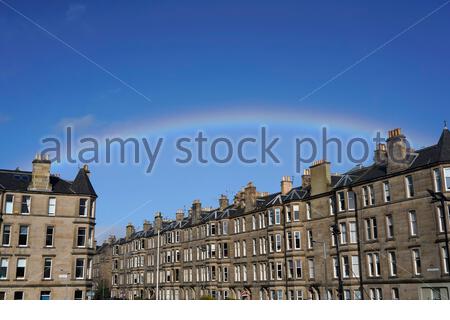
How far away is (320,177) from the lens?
186ft

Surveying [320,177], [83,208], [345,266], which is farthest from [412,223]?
[83,208]

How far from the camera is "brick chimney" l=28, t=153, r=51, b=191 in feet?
174

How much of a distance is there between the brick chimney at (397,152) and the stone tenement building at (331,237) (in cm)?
10

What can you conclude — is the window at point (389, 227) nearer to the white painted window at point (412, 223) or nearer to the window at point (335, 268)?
the white painted window at point (412, 223)

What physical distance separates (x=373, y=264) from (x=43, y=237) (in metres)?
34.6

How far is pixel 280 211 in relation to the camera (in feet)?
200

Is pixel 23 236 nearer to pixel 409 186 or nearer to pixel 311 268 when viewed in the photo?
pixel 311 268

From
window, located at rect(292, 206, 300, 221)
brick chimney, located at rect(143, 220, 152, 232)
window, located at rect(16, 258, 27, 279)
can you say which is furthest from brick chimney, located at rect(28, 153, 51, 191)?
brick chimney, located at rect(143, 220, 152, 232)

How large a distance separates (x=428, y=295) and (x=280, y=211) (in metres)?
22.7

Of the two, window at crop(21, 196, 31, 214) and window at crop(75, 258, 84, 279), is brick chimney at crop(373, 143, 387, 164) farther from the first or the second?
window at crop(21, 196, 31, 214)

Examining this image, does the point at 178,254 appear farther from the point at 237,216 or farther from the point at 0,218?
the point at 0,218

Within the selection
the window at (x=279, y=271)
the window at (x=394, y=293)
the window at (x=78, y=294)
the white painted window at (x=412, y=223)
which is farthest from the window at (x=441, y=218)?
the window at (x=78, y=294)

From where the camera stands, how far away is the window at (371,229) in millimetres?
48250
